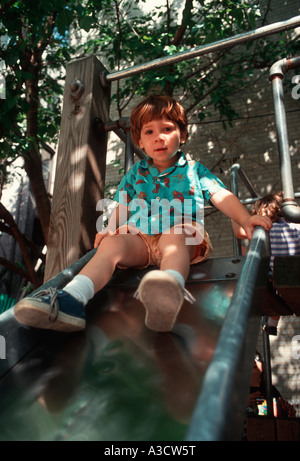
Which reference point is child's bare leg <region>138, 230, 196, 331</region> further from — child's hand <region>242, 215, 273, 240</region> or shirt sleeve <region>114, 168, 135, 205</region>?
shirt sleeve <region>114, 168, 135, 205</region>

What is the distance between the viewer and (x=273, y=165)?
6.70m

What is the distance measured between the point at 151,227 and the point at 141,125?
21.2 inches

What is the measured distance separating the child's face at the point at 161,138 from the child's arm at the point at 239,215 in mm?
324

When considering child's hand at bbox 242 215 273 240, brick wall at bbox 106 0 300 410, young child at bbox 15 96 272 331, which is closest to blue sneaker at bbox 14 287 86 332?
young child at bbox 15 96 272 331

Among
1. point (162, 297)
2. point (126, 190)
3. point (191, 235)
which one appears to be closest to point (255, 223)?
point (191, 235)

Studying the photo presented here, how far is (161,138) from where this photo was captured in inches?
76.7

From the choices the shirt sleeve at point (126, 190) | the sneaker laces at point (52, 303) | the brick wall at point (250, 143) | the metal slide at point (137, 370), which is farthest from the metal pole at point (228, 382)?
the brick wall at point (250, 143)

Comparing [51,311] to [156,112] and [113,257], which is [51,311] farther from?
[156,112]

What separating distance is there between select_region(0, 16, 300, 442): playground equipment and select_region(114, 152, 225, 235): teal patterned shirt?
0.24m

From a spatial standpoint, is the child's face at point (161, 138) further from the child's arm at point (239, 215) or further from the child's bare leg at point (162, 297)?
the child's bare leg at point (162, 297)

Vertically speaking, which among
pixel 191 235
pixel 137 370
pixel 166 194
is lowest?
pixel 137 370

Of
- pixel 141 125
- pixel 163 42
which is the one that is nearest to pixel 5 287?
pixel 163 42

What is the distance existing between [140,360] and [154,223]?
2.43 feet

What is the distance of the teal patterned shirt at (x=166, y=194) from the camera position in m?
1.87
